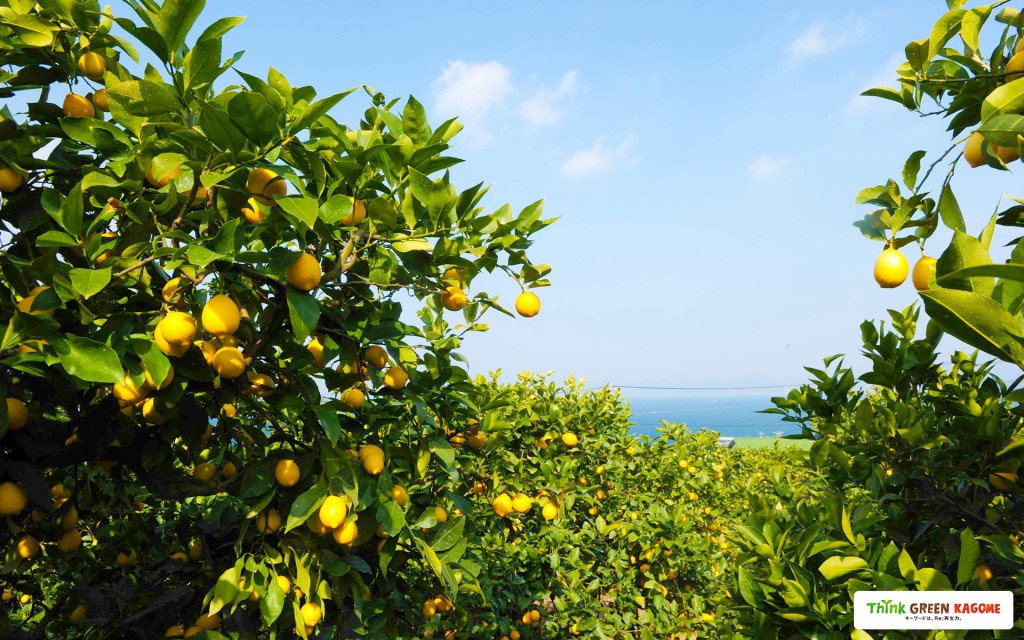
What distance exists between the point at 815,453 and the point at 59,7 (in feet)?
8.15

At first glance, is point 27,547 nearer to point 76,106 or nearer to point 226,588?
point 226,588

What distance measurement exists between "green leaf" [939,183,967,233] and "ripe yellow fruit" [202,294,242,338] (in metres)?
1.39

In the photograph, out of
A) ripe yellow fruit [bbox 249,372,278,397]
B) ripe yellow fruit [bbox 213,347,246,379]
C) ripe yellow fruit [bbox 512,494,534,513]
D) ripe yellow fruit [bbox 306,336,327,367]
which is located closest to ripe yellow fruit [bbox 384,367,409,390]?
ripe yellow fruit [bbox 306,336,327,367]

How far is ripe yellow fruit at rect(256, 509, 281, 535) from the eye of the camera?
5.86 feet

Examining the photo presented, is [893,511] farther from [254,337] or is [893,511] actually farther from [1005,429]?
[254,337]

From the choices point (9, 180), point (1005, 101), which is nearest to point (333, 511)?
point (9, 180)

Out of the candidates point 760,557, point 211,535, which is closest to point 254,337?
point 211,535

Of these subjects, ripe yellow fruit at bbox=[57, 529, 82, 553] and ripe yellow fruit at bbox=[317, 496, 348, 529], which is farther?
ripe yellow fruit at bbox=[57, 529, 82, 553]

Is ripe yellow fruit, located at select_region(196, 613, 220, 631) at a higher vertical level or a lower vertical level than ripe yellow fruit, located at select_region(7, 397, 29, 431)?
lower

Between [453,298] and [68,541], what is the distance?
5.27ft

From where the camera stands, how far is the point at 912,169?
54.8 inches

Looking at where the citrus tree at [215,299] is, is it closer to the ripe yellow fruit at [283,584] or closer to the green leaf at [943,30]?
the ripe yellow fruit at [283,584]

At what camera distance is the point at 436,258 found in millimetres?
1514

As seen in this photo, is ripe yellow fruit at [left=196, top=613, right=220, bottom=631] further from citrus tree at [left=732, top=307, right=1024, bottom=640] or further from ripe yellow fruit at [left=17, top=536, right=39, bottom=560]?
citrus tree at [left=732, top=307, right=1024, bottom=640]
